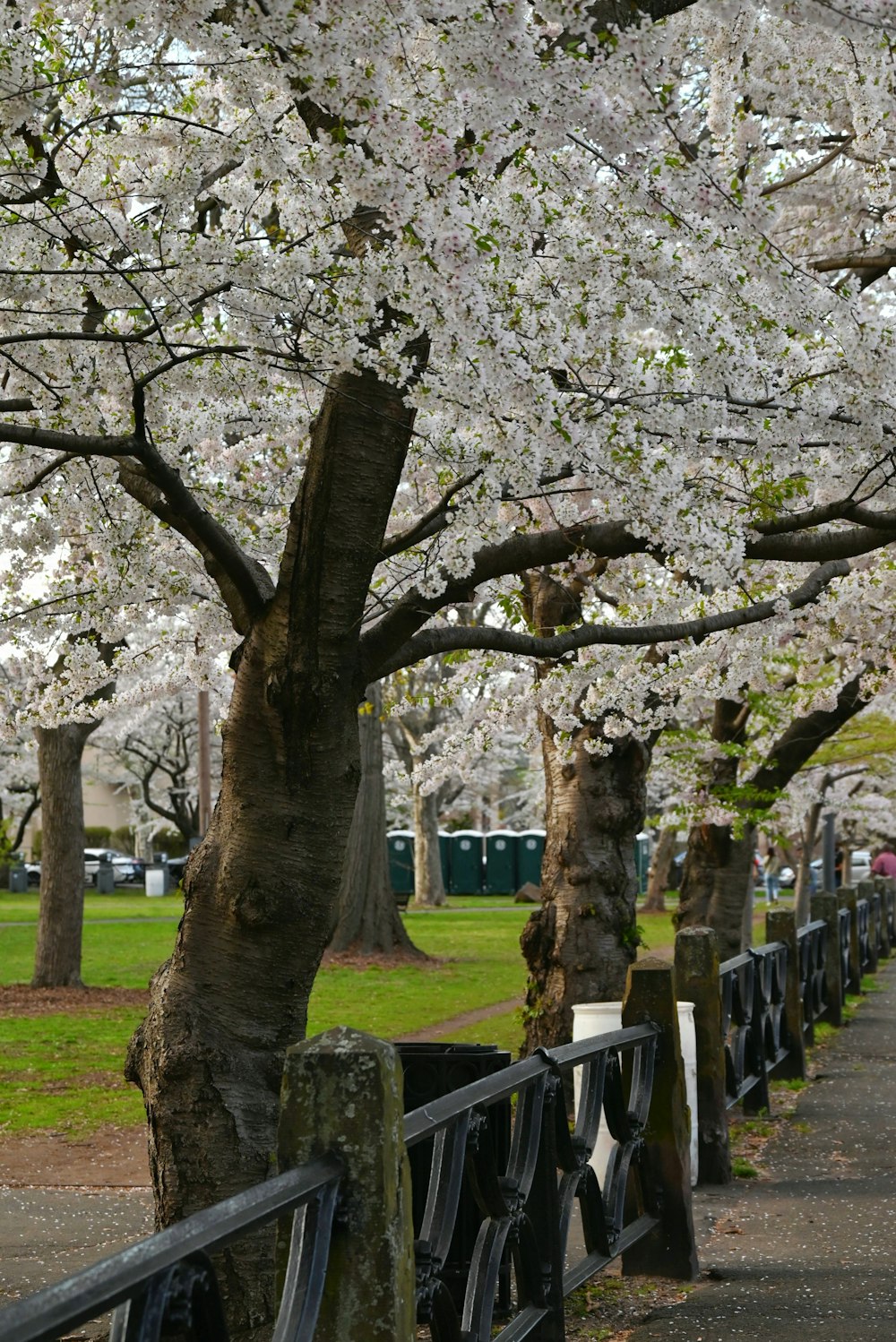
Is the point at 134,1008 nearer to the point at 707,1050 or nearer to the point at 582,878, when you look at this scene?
the point at 582,878

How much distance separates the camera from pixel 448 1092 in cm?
A: 577

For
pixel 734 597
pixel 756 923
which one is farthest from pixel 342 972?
pixel 756 923

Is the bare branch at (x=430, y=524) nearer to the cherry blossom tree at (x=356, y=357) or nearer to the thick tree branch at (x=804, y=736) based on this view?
the cherry blossom tree at (x=356, y=357)

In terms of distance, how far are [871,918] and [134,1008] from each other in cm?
1232

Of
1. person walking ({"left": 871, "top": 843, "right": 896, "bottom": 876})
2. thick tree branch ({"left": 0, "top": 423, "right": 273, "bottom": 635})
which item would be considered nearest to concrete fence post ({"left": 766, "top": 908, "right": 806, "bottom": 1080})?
thick tree branch ({"left": 0, "top": 423, "right": 273, "bottom": 635})

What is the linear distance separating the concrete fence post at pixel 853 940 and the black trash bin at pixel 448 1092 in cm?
1460

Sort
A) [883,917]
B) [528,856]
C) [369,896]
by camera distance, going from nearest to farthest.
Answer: [369,896]
[883,917]
[528,856]

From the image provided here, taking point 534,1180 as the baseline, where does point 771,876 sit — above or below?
above

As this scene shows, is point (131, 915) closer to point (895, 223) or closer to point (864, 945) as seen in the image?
point (864, 945)

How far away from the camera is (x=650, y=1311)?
19.6 feet

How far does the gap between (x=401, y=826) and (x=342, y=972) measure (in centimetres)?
4808

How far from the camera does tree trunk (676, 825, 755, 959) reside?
1570 cm

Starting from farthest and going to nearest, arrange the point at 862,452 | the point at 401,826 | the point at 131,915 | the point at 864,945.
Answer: the point at 401,826
the point at 131,915
the point at 864,945
the point at 862,452

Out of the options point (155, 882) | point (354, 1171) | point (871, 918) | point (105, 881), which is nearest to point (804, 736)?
point (871, 918)
